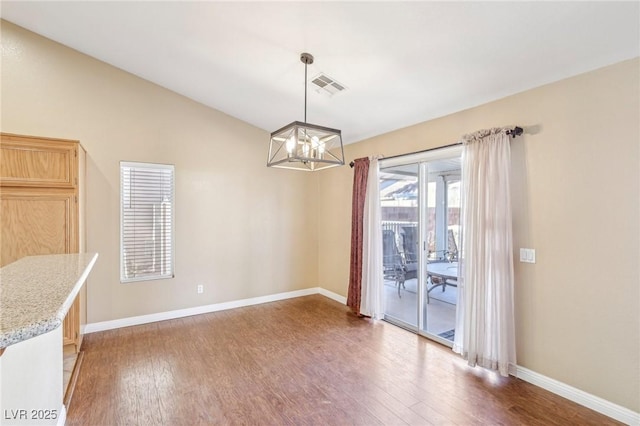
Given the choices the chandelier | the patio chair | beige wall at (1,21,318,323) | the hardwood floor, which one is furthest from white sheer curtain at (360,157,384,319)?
the chandelier

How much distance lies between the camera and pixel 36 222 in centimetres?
316

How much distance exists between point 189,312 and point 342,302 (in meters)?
2.50

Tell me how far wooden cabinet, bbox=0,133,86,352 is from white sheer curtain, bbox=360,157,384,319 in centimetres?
359

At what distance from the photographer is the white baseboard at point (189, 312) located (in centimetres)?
402

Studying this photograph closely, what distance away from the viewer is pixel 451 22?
2.28 meters

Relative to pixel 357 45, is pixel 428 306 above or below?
below

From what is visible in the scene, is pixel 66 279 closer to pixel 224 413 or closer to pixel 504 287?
pixel 224 413

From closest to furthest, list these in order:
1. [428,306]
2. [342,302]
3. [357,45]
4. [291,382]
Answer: [357,45], [291,382], [428,306], [342,302]

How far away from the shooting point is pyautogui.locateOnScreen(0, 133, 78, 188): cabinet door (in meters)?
3.02

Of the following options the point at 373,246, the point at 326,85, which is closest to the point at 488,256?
the point at 373,246

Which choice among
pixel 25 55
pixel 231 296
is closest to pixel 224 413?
pixel 231 296

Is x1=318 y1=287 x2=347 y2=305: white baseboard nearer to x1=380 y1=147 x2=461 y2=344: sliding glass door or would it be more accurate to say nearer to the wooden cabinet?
x1=380 y1=147 x2=461 y2=344: sliding glass door

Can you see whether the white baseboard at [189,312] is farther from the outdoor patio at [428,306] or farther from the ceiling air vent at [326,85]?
the ceiling air vent at [326,85]

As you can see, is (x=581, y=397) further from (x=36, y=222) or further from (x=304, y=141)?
(x=36, y=222)
